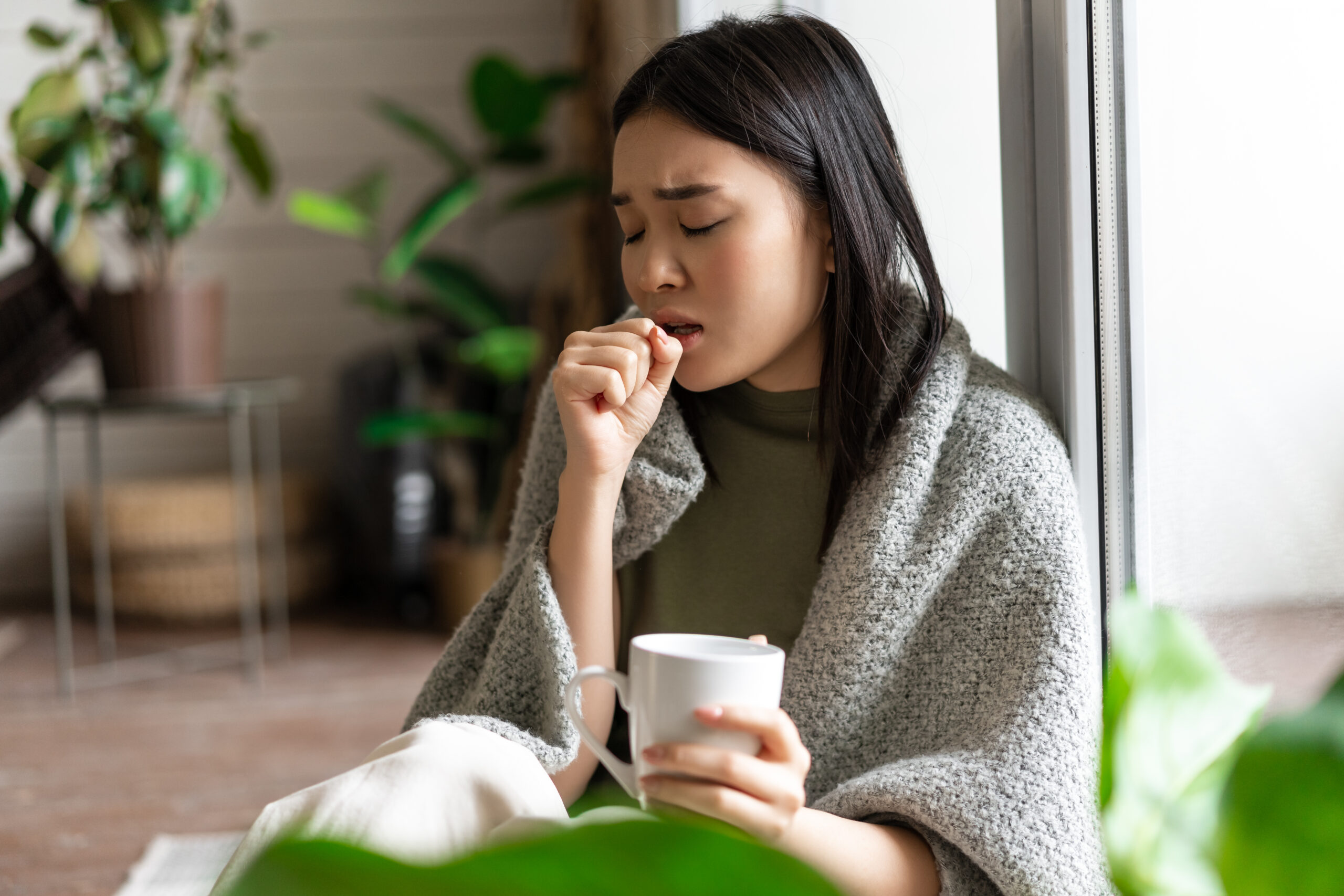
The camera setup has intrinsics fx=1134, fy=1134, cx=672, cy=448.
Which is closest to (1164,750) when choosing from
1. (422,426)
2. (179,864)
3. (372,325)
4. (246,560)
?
(179,864)

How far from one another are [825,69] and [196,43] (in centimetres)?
195

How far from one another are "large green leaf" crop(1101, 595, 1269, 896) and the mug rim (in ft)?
0.90

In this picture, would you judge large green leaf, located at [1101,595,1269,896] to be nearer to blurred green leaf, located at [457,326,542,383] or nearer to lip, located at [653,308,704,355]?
lip, located at [653,308,704,355]

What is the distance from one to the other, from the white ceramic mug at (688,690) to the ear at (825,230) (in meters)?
0.42

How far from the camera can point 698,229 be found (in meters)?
0.84

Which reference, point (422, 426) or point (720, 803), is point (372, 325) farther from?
point (720, 803)

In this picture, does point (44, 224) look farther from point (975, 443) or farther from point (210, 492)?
point (975, 443)

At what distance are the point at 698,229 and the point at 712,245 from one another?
0.6 inches

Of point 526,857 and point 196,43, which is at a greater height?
point 196,43

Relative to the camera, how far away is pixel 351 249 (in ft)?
11.8

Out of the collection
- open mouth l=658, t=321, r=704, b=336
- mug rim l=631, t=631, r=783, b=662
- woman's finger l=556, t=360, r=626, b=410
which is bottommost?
mug rim l=631, t=631, r=783, b=662

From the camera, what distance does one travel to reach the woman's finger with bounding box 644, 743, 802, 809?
53cm

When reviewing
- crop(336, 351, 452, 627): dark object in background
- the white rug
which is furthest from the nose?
crop(336, 351, 452, 627): dark object in background

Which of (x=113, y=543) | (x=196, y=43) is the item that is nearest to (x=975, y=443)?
(x=196, y=43)
